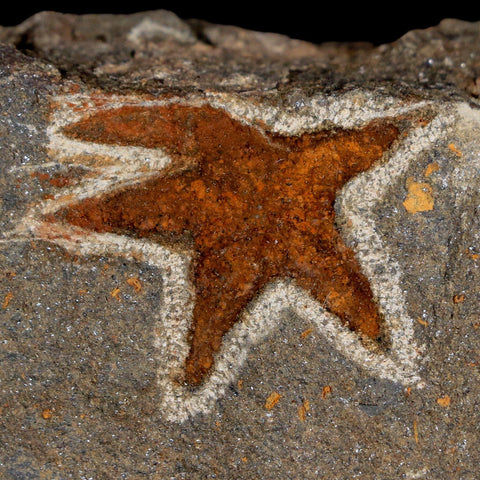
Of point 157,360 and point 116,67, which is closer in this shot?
point 116,67

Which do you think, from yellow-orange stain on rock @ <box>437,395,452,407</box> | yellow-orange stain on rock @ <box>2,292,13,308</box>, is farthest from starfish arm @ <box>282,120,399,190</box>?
yellow-orange stain on rock @ <box>2,292,13,308</box>

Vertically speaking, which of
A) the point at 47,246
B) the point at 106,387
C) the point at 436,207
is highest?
the point at 436,207

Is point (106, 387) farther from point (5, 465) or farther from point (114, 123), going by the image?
point (114, 123)

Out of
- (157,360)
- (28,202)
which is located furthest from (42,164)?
(157,360)

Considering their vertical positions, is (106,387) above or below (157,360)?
below

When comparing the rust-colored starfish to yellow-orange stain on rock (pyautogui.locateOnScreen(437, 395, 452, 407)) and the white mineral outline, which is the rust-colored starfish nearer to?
the white mineral outline

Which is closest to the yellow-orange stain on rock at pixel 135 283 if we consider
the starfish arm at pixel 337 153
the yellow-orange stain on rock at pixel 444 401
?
the starfish arm at pixel 337 153
